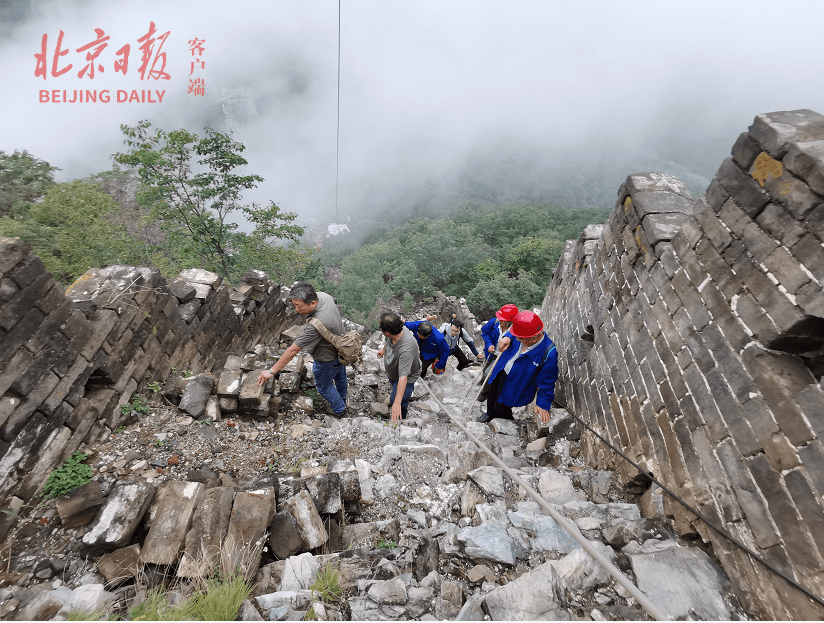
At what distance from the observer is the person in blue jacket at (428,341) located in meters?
4.64

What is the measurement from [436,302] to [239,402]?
1368 cm

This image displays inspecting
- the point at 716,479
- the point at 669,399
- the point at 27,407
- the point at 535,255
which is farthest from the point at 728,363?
the point at 535,255

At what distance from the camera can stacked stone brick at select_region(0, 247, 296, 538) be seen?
2418 mm

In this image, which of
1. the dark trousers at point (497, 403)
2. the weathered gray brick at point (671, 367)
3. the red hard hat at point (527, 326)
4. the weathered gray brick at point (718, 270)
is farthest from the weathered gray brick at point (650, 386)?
the dark trousers at point (497, 403)

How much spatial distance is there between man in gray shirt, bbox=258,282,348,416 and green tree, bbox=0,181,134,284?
9.56 metres

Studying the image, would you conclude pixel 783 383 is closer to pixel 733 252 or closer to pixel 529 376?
pixel 733 252

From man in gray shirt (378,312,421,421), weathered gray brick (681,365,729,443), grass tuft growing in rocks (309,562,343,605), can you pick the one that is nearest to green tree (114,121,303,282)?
man in gray shirt (378,312,421,421)

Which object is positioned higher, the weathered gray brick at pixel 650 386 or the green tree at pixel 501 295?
the weathered gray brick at pixel 650 386

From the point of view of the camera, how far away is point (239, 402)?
12.5 ft

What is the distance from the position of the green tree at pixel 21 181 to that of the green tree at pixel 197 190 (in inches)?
350

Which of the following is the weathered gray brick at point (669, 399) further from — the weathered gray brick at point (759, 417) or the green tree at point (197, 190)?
the green tree at point (197, 190)

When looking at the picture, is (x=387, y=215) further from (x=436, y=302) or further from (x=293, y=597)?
(x=293, y=597)

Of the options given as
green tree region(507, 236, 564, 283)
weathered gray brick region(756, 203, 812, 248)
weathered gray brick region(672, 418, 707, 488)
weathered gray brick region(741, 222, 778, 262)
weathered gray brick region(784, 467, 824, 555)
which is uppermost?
weathered gray brick region(756, 203, 812, 248)

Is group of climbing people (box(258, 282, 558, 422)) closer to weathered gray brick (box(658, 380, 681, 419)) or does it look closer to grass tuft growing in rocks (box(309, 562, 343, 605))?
weathered gray brick (box(658, 380, 681, 419))
